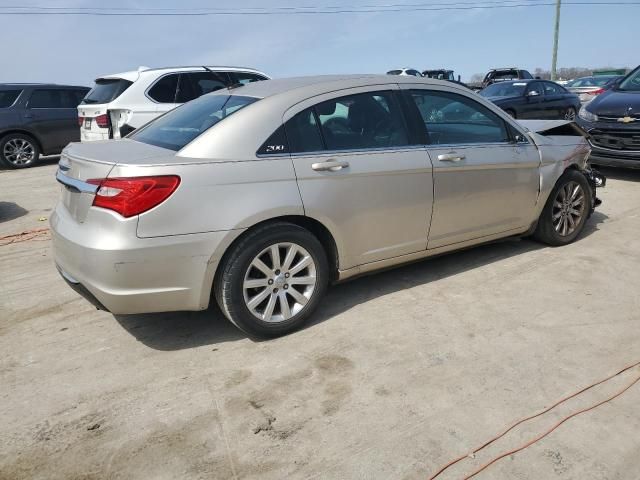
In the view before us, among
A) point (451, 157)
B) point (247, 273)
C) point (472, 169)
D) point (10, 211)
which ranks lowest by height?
point (10, 211)

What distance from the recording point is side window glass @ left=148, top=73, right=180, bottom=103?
26.6ft

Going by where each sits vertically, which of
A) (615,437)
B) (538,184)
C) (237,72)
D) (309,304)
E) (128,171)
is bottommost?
(615,437)

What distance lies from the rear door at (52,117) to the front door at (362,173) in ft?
31.9

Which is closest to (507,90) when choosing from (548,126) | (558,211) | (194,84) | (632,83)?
(632,83)

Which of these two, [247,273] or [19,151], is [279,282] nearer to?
[247,273]

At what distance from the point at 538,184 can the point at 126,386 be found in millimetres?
3652

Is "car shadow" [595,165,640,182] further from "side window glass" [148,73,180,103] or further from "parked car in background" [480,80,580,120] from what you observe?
"side window glass" [148,73,180,103]

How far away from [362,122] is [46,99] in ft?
33.2

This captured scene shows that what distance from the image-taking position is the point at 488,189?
4289 mm

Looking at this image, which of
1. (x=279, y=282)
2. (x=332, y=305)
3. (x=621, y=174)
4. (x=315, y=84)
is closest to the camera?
(x=279, y=282)

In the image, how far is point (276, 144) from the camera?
3318 mm

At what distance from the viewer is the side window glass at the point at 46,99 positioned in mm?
11281

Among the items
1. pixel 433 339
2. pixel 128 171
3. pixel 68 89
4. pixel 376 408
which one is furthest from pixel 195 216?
pixel 68 89

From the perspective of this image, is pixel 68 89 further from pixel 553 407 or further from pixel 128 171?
pixel 553 407
